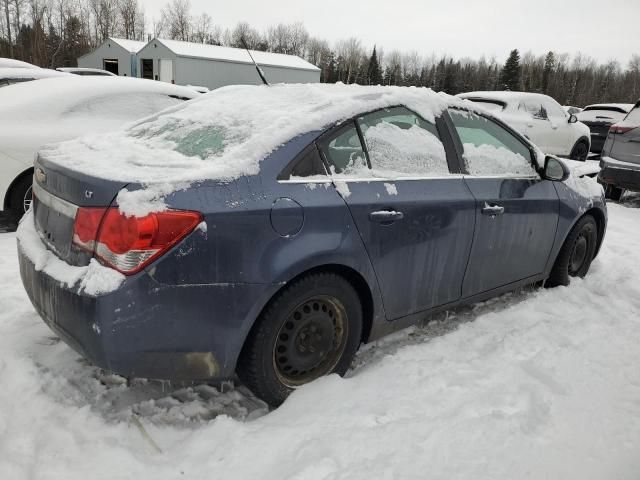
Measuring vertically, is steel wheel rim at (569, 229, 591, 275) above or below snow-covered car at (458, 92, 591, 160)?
below

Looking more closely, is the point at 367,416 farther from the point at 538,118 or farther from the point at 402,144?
the point at 538,118

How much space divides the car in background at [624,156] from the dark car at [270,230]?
17.0ft

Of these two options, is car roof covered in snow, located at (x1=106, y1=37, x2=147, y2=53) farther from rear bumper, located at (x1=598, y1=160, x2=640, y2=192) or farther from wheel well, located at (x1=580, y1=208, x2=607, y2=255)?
wheel well, located at (x1=580, y1=208, x2=607, y2=255)

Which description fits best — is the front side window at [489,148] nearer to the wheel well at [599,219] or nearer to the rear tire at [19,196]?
the wheel well at [599,219]

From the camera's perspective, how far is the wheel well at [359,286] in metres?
2.43

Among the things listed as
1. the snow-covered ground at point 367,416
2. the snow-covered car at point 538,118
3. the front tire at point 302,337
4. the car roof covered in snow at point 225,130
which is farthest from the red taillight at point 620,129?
the front tire at point 302,337

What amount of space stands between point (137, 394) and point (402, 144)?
1.91m

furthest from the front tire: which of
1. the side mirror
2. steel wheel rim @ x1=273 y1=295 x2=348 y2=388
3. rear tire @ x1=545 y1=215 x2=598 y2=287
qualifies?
rear tire @ x1=545 y1=215 x2=598 y2=287

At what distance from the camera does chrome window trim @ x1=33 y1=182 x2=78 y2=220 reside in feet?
7.19

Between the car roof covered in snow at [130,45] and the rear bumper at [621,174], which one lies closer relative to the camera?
the rear bumper at [621,174]

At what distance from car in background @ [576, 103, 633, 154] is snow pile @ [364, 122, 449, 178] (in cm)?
1397

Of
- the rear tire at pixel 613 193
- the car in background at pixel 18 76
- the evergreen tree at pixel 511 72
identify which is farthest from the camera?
the evergreen tree at pixel 511 72

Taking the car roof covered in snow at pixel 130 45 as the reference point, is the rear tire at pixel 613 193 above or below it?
below

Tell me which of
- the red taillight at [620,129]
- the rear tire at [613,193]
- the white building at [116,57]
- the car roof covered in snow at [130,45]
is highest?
the car roof covered in snow at [130,45]
